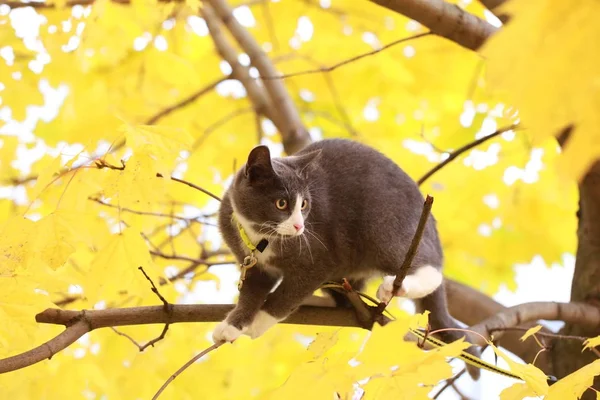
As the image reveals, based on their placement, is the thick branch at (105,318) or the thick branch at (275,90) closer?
the thick branch at (105,318)

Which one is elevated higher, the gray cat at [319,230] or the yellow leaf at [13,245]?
the yellow leaf at [13,245]

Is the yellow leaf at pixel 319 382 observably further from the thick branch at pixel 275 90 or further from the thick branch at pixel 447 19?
the thick branch at pixel 275 90

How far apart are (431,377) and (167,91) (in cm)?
251

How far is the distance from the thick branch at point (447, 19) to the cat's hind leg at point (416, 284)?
0.73 metres

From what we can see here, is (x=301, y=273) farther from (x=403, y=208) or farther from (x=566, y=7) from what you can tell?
(x=566, y=7)

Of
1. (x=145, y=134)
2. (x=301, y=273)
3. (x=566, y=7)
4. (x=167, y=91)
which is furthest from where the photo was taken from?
(x=167, y=91)

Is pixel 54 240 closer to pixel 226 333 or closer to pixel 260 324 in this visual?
pixel 226 333

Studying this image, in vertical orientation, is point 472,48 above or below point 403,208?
above

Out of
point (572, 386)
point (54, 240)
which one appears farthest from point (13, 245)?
point (572, 386)

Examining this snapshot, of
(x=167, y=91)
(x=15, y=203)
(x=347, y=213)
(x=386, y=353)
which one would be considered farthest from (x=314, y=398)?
(x=167, y=91)

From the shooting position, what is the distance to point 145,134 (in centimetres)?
164

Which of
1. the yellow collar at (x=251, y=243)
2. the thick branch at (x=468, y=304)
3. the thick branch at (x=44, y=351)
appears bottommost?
the thick branch at (x=468, y=304)

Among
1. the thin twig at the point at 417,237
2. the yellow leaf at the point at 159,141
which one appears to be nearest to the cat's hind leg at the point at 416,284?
the thin twig at the point at 417,237

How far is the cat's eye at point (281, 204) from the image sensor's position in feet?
6.52
